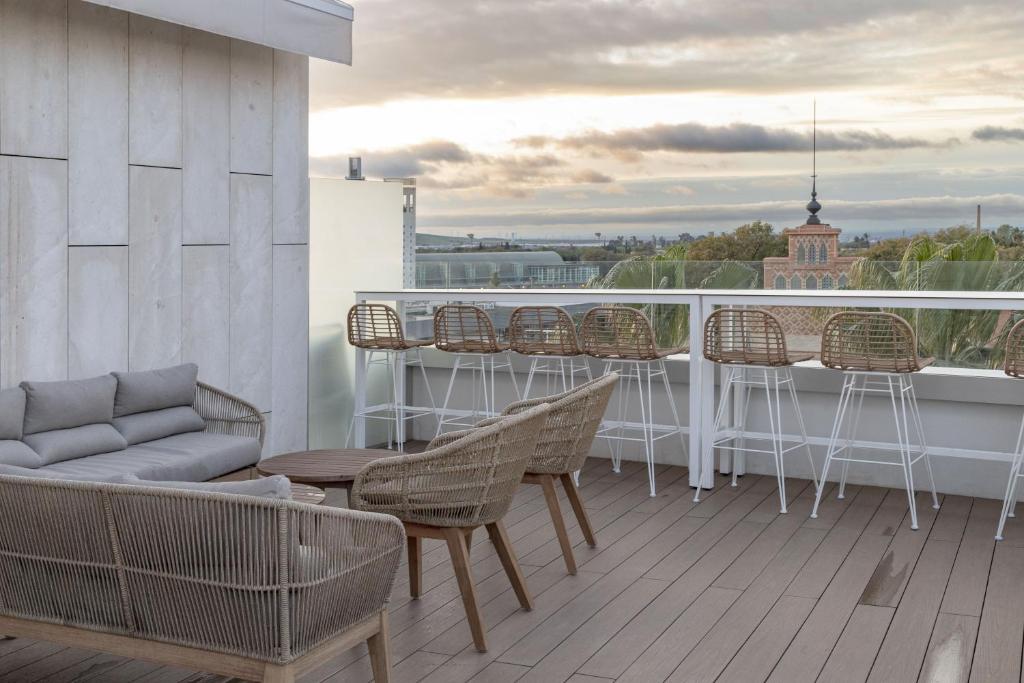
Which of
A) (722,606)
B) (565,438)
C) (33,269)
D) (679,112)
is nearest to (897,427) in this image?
(722,606)

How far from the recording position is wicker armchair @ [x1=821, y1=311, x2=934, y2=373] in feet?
18.0

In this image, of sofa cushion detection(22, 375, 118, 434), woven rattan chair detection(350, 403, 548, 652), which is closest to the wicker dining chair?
woven rattan chair detection(350, 403, 548, 652)

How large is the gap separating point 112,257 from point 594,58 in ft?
20.3

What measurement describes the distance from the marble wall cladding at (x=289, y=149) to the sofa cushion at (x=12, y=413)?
81.6 inches

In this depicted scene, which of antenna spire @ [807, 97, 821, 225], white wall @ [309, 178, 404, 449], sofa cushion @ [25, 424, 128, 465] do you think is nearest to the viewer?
sofa cushion @ [25, 424, 128, 465]

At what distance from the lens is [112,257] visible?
17.5ft

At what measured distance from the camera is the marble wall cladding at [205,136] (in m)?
5.75

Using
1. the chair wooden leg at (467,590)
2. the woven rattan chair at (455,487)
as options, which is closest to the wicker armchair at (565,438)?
the woven rattan chair at (455,487)

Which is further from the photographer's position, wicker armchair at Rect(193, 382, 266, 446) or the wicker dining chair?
wicker armchair at Rect(193, 382, 266, 446)

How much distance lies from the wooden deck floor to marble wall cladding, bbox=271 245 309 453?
1.62 metres

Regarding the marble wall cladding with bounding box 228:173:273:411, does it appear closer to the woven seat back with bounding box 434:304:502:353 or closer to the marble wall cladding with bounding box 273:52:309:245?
the marble wall cladding with bounding box 273:52:309:245

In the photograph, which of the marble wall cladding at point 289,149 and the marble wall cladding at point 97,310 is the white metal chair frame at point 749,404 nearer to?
the marble wall cladding at point 289,149

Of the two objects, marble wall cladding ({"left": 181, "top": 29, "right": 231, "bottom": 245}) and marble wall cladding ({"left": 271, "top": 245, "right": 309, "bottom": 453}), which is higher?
marble wall cladding ({"left": 181, "top": 29, "right": 231, "bottom": 245})

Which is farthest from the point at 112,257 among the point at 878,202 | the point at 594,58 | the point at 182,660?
the point at 878,202
